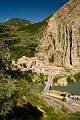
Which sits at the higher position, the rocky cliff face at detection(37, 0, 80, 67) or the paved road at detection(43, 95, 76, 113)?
the rocky cliff face at detection(37, 0, 80, 67)

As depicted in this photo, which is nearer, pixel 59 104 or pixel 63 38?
pixel 59 104

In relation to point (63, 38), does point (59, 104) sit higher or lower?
lower

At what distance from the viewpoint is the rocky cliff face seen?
563 ft

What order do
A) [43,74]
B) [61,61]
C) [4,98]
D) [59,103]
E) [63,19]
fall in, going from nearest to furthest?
[4,98] < [59,103] < [43,74] < [61,61] < [63,19]

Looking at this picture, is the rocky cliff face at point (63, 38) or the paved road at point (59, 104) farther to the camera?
the rocky cliff face at point (63, 38)

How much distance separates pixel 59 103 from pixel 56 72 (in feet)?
222

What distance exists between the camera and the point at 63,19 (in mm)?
180625

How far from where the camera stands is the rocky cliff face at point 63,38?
563 ft

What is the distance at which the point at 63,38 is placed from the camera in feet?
587

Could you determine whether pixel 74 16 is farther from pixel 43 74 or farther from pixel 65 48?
pixel 43 74

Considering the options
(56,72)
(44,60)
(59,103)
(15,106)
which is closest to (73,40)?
(44,60)

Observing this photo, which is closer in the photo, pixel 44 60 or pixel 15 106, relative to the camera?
pixel 15 106

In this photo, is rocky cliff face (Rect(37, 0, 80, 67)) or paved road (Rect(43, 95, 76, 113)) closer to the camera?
paved road (Rect(43, 95, 76, 113))

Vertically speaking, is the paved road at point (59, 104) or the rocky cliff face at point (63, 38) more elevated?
the rocky cliff face at point (63, 38)
